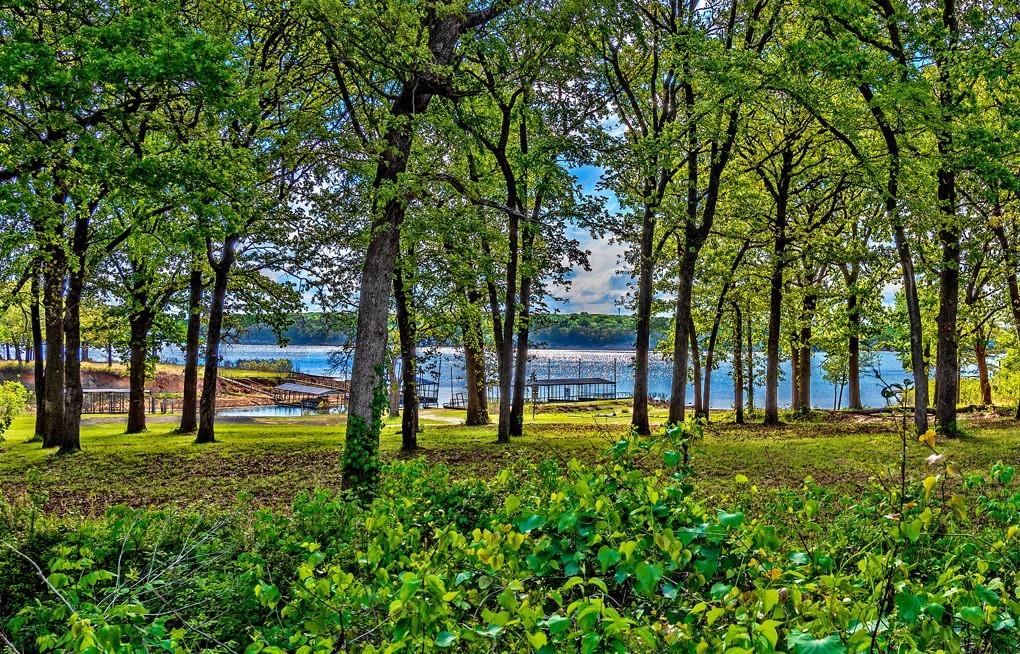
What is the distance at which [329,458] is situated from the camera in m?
13.0

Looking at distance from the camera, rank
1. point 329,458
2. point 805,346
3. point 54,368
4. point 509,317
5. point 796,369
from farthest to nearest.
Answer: point 796,369 < point 805,346 < point 54,368 < point 509,317 < point 329,458

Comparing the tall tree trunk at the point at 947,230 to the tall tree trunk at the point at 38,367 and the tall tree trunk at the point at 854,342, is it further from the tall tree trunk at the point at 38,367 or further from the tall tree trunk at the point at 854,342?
the tall tree trunk at the point at 38,367

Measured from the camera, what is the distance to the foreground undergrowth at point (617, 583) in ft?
5.52

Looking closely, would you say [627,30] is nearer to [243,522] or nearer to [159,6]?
[159,6]

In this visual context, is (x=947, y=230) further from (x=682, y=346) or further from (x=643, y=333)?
(x=643, y=333)

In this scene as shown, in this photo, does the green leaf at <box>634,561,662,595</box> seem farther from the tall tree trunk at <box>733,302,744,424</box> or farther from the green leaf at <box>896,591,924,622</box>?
the tall tree trunk at <box>733,302,744,424</box>

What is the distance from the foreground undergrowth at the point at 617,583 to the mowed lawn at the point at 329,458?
2408 millimetres

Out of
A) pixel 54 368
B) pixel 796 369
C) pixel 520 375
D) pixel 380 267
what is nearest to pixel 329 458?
pixel 520 375

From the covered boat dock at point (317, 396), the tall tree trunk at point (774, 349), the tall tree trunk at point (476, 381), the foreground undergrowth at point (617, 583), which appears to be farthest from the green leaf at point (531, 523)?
the covered boat dock at point (317, 396)

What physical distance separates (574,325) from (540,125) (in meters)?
5.84

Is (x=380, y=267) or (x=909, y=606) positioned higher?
(x=380, y=267)

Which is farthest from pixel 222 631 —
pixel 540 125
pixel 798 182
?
pixel 798 182

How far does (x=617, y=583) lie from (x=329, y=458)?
1178 centimetres

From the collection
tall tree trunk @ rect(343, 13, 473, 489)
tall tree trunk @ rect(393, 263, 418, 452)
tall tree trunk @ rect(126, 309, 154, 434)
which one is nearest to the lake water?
tall tree trunk @ rect(393, 263, 418, 452)
